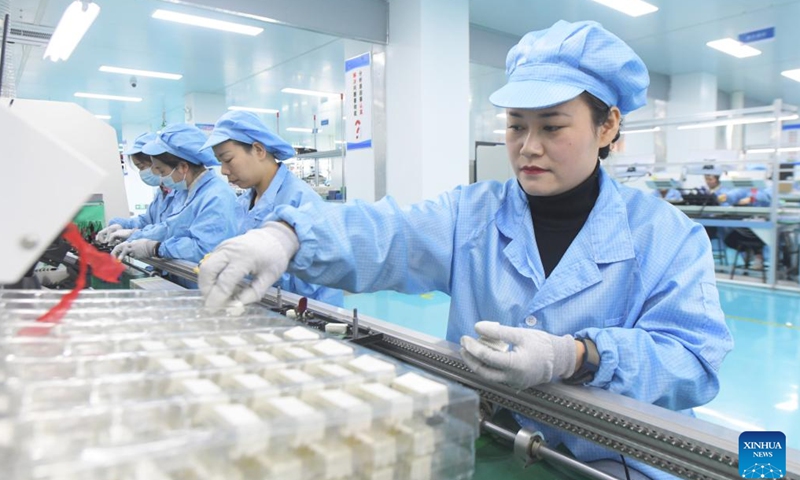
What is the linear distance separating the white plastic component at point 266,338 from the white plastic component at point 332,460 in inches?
12.3

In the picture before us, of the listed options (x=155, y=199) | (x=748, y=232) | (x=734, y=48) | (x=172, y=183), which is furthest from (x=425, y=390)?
(x=734, y=48)

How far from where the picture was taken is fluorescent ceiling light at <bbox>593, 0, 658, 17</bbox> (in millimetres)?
5461

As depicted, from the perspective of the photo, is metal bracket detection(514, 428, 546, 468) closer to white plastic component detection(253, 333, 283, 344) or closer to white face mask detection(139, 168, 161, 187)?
white plastic component detection(253, 333, 283, 344)

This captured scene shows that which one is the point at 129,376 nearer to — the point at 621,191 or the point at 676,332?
the point at 676,332

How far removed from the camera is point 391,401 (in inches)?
24.5

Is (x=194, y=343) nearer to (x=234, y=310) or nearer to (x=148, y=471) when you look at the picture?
(x=234, y=310)

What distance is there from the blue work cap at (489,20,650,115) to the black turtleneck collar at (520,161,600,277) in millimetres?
220

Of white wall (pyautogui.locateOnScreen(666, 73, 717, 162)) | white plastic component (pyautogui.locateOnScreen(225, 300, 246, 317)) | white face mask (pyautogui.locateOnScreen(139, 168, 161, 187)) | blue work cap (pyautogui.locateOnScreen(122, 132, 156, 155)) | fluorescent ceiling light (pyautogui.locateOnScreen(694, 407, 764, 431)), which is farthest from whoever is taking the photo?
white wall (pyautogui.locateOnScreen(666, 73, 717, 162))

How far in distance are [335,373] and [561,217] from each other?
794 mm

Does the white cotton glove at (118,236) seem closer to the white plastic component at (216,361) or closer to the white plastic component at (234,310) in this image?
the white plastic component at (234,310)

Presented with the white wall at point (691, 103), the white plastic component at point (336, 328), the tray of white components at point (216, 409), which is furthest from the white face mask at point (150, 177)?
the white wall at point (691, 103)

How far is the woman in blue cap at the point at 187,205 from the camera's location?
110 inches

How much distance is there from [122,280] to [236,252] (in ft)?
5.49

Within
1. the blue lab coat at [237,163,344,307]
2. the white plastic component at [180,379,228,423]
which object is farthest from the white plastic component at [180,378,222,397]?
the blue lab coat at [237,163,344,307]
